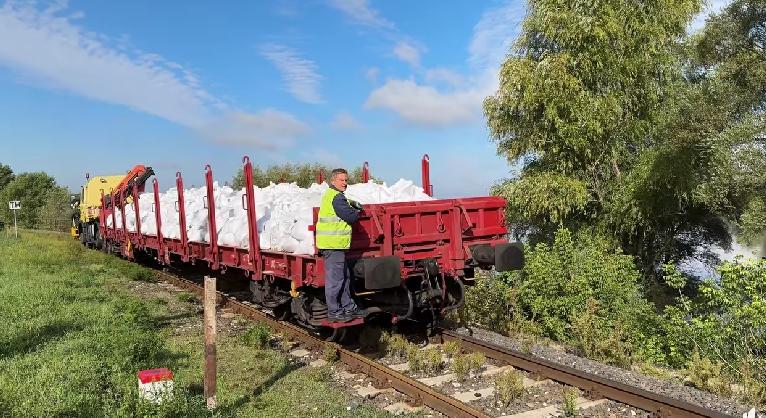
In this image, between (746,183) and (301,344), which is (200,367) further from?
(746,183)

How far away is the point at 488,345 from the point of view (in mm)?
7418

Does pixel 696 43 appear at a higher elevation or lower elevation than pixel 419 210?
higher

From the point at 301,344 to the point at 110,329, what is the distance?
9.19 ft

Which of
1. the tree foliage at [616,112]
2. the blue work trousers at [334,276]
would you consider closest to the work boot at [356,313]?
the blue work trousers at [334,276]

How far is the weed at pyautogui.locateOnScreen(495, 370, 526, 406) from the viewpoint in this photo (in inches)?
227

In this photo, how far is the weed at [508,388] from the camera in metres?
5.77

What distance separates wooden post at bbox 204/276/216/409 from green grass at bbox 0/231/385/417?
0.42 ft

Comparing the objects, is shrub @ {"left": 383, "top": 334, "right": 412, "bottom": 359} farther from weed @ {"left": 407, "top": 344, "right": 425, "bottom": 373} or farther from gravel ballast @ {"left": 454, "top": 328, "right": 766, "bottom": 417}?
gravel ballast @ {"left": 454, "top": 328, "right": 766, "bottom": 417}

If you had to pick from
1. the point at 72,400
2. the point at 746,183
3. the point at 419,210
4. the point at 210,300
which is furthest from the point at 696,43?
the point at 72,400

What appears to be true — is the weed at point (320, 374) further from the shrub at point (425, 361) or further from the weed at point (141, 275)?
the weed at point (141, 275)

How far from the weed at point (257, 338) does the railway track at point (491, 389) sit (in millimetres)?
474

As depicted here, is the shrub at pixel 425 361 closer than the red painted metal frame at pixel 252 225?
Yes

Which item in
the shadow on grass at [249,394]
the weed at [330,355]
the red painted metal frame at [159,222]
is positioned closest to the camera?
the shadow on grass at [249,394]

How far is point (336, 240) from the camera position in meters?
6.67
